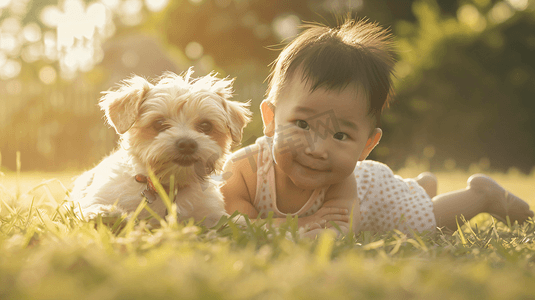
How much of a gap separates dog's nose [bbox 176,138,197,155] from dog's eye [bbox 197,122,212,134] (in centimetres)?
27

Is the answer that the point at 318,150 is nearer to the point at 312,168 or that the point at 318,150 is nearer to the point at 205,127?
the point at 312,168

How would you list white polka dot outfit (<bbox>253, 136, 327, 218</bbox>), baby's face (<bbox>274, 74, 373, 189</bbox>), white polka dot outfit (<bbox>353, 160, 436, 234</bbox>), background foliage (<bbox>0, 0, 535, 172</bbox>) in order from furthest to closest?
background foliage (<bbox>0, 0, 535, 172</bbox>) → white polka dot outfit (<bbox>353, 160, 436, 234</bbox>) → white polka dot outfit (<bbox>253, 136, 327, 218</bbox>) → baby's face (<bbox>274, 74, 373, 189</bbox>)

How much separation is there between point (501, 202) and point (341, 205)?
5.49ft

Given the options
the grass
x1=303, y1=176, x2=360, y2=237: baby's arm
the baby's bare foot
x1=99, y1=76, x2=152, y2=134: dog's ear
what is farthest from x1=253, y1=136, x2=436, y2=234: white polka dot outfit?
the grass

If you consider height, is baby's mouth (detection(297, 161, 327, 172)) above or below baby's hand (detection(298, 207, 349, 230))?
above

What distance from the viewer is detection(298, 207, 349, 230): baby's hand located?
3.13 meters

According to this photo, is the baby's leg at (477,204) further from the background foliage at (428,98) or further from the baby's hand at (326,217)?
the background foliage at (428,98)

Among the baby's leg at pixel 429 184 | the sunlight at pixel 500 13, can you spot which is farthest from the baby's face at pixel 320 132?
the sunlight at pixel 500 13

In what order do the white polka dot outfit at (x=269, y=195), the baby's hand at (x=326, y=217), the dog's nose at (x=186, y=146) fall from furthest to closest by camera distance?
1. the white polka dot outfit at (x=269, y=195)
2. the baby's hand at (x=326, y=217)
3. the dog's nose at (x=186, y=146)

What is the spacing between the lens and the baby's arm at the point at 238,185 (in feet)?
11.5

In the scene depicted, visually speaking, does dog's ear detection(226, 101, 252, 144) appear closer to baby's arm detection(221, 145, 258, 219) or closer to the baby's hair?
the baby's hair

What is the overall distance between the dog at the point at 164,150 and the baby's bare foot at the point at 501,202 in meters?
2.55

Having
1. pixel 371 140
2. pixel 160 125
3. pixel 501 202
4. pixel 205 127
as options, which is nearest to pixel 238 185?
pixel 205 127

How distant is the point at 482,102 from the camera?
10.9 meters
